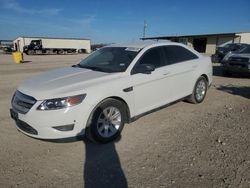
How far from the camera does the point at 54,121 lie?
141 inches

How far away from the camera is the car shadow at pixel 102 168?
3.08 m

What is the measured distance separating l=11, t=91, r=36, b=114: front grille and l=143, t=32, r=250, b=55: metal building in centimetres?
3423

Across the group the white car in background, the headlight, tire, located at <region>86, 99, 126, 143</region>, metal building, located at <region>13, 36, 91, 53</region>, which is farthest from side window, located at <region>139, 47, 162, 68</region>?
metal building, located at <region>13, 36, 91, 53</region>

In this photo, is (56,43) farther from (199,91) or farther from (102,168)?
(102,168)

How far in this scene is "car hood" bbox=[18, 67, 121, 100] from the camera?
3.69 meters

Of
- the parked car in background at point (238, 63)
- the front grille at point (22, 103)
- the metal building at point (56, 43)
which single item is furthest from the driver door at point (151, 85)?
the metal building at point (56, 43)

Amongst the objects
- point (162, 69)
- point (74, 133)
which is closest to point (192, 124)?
point (162, 69)

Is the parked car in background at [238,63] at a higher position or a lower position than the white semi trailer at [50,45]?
lower

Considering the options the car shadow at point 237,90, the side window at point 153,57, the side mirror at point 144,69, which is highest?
the side window at point 153,57

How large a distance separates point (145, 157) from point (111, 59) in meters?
2.24

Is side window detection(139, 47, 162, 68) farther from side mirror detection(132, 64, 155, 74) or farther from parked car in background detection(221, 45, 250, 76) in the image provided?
A: parked car in background detection(221, 45, 250, 76)

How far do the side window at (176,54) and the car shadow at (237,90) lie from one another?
2722 millimetres

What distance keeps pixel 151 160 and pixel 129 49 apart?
241 centimetres

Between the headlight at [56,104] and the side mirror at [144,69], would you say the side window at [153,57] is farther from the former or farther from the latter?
the headlight at [56,104]
